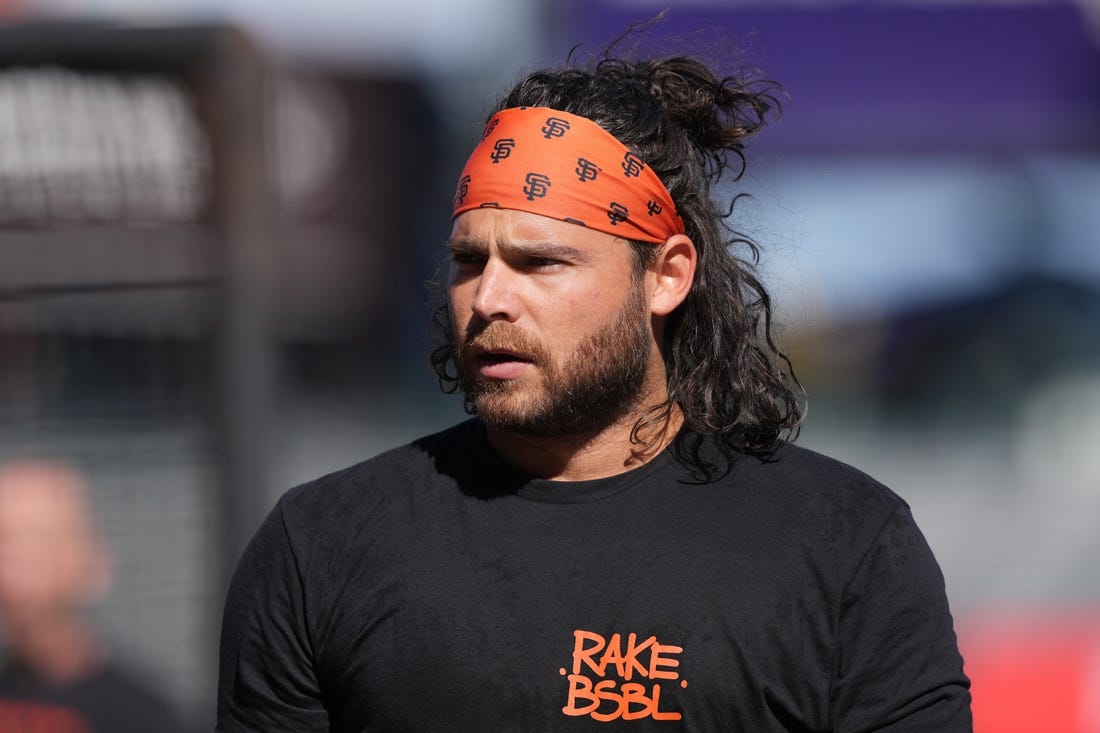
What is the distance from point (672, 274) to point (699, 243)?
0.34 feet

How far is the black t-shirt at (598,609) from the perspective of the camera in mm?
1967

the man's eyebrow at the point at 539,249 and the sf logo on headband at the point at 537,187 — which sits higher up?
the sf logo on headband at the point at 537,187

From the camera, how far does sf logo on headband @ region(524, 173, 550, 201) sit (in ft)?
7.26

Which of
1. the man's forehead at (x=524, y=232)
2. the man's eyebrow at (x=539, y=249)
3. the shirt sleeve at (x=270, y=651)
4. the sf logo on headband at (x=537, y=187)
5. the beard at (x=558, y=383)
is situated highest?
the sf logo on headband at (x=537, y=187)

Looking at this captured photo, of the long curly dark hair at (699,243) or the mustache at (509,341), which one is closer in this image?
the mustache at (509,341)

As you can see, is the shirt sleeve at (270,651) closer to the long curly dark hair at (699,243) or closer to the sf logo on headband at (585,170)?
the long curly dark hair at (699,243)

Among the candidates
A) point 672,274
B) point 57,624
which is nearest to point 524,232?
point 672,274

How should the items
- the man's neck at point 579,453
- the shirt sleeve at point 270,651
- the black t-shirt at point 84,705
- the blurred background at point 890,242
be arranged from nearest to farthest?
the shirt sleeve at point 270,651 → the man's neck at point 579,453 → the black t-shirt at point 84,705 → the blurred background at point 890,242

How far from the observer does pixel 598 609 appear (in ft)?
6.62

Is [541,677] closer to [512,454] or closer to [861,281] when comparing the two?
[512,454]

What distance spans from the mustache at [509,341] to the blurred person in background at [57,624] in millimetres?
1483

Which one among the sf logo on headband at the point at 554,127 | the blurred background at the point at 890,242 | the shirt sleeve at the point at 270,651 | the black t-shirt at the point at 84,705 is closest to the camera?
the shirt sleeve at the point at 270,651

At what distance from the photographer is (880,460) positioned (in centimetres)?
955

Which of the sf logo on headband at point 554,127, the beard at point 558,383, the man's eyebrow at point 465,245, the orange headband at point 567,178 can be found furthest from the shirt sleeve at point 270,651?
the sf logo on headband at point 554,127
